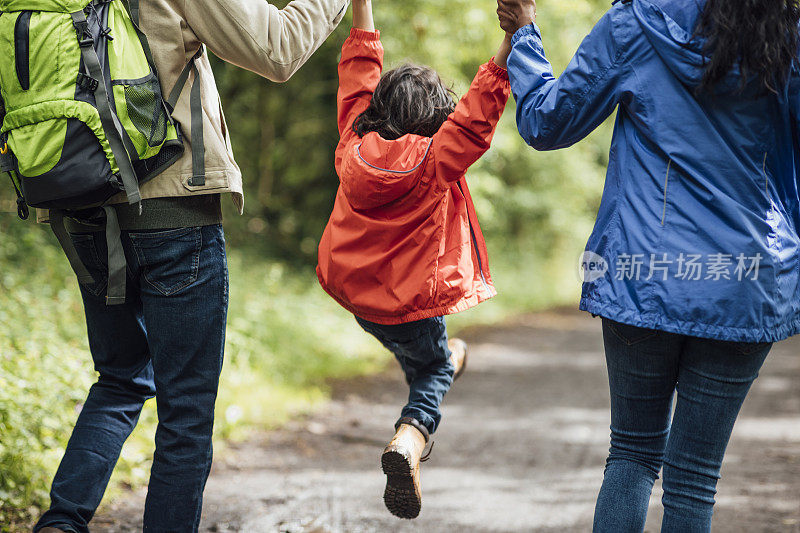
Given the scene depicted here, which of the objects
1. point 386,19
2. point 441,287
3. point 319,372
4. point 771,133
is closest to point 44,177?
point 441,287

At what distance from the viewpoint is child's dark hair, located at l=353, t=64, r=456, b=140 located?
307cm

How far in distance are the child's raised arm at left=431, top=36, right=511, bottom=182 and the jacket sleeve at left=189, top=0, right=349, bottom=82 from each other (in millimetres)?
537

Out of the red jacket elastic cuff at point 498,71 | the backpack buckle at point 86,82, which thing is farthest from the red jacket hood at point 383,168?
the backpack buckle at point 86,82

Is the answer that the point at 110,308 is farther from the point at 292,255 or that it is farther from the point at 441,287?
the point at 292,255

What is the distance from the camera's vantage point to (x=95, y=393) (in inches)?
109

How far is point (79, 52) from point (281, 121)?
9879 mm

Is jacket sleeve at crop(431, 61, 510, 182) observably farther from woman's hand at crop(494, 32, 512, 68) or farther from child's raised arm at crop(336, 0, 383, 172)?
child's raised arm at crop(336, 0, 383, 172)

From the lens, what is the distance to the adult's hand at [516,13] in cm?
264

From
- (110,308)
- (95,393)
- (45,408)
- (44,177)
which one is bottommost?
(45,408)

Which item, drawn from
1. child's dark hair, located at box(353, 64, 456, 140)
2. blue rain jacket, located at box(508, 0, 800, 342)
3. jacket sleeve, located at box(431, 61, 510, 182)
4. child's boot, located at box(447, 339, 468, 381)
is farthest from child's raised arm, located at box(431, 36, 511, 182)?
child's boot, located at box(447, 339, 468, 381)

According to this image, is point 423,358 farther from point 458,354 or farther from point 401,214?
point 401,214

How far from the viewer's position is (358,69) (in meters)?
3.20

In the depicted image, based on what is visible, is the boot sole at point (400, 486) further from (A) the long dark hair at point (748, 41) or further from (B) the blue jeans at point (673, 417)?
(A) the long dark hair at point (748, 41)

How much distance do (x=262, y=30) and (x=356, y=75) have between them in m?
0.77
